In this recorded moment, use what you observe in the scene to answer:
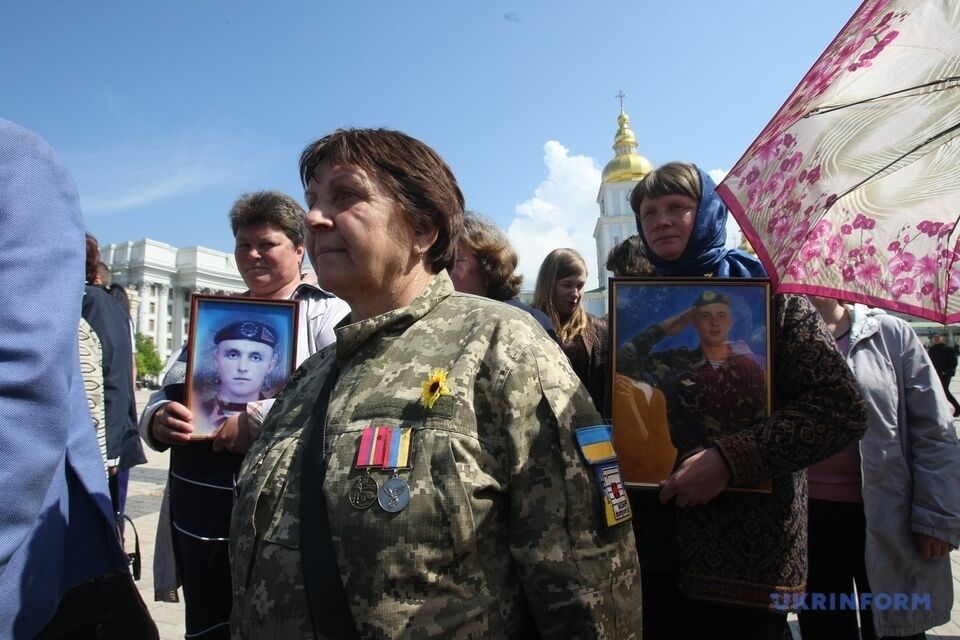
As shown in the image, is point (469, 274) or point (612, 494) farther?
point (469, 274)

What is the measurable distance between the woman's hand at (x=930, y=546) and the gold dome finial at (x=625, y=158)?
193ft

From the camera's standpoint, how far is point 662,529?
76.5 inches

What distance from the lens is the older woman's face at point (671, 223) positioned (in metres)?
2.22

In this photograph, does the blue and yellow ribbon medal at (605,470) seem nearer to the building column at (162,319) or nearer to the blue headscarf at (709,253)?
the blue headscarf at (709,253)

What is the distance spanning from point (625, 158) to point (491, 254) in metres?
60.4

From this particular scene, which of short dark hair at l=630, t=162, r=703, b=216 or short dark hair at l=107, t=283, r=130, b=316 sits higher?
short dark hair at l=630, t=162, r=703, b=216

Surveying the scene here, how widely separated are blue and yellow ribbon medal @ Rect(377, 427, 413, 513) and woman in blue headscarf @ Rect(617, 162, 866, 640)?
0.87 meters

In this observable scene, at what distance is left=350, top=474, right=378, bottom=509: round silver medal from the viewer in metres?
1.33

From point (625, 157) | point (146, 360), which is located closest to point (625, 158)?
point (625, 157)

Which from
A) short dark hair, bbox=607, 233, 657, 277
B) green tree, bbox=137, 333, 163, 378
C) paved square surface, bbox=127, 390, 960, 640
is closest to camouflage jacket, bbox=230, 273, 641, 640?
short dark hair, bbox=607, 233, 657, 277

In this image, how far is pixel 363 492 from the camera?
134 cm

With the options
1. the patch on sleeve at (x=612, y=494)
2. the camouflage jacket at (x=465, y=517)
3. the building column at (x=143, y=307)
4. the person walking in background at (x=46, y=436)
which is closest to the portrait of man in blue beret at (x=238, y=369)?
the person walking in background at (x=46, y=436)

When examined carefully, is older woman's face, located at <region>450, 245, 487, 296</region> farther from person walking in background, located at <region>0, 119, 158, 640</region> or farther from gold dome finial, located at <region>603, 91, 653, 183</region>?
gold dome finial, located at <region>603, 91, 653, 183</region>

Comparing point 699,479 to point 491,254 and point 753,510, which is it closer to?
point 753,510
